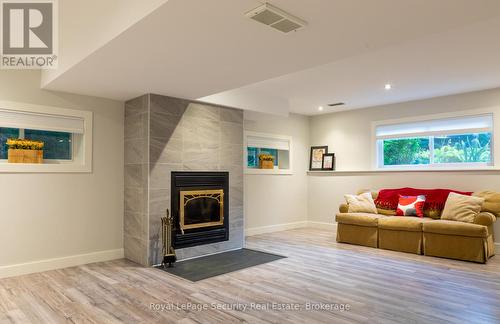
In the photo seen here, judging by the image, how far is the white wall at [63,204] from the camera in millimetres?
3895

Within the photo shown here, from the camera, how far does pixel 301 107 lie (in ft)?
21.9

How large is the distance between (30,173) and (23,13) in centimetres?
182

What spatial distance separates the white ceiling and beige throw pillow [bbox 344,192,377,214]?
177 cm

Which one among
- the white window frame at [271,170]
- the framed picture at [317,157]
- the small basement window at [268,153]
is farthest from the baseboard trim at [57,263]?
the framed picture at [317,157]

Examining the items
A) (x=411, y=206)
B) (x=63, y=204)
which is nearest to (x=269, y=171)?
(x=411, y=206)

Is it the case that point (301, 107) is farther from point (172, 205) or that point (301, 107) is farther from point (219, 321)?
point (219, 321)

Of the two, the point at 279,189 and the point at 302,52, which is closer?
the point at 302,52

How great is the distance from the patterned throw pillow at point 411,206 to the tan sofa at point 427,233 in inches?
4.9

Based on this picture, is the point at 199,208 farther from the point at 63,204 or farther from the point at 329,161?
the point at 329,161

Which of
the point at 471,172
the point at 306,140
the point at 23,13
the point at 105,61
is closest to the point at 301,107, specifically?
the point at 306,140

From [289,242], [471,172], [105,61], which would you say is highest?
[105,61]

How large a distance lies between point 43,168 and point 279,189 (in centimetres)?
419

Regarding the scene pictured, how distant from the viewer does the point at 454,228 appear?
15.0 feet

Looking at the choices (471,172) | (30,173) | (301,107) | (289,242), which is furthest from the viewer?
(301,107)
